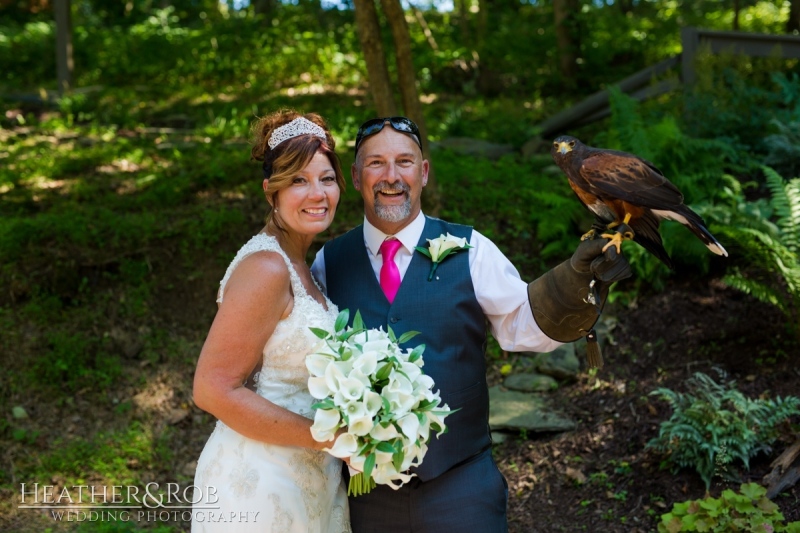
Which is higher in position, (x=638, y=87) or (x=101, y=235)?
(x=638, y=87)

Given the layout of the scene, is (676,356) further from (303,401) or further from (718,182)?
(303,401)

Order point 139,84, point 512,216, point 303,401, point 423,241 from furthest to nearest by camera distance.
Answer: point 139,84 → point 512,216 → point 423,241 → point 303,401

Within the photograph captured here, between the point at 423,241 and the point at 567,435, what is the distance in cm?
257

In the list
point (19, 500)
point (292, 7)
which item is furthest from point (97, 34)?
point (19, 500)

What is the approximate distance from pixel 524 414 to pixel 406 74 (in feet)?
10.3

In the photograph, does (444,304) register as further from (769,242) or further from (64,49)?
(64,49)

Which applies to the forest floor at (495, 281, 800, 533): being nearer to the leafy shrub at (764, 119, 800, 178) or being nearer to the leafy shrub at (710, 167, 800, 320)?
the leafy shrub at (710, 167, 800, 320)

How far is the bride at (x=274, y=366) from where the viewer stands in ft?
8.84

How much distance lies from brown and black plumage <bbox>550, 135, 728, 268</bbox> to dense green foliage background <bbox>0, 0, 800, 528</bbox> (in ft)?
8.06

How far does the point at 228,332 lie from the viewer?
2689 millimetres

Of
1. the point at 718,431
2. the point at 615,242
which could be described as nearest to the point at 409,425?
the point at 615,242

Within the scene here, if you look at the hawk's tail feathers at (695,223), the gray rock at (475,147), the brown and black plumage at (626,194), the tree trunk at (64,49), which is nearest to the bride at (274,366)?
the brown and black plumage at (626,194)

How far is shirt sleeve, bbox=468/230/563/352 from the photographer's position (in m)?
3.21

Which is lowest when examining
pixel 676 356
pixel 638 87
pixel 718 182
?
pixel 676 356
